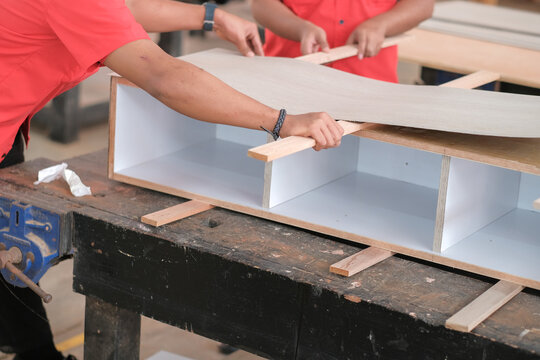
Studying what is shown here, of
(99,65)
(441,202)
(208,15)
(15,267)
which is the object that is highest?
(208,15)

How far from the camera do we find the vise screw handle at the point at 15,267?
1.82 m

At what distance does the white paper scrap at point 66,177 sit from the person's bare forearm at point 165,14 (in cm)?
46

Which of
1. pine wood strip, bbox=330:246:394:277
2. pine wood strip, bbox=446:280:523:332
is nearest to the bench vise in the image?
pine wood strip, bbox=330:246:394:277

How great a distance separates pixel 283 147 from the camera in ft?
5.02

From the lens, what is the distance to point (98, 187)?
2.04 metres

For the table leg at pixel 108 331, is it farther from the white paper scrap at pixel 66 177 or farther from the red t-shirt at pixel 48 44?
the red t-shirt at pixel 48 44

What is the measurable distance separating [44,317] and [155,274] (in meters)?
0.80

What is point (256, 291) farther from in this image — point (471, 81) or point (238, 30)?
point (471, 81)

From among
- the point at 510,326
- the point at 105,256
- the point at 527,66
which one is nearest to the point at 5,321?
the point at 105,256

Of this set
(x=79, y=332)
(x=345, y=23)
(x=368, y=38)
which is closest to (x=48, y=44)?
(x=368, y=38)

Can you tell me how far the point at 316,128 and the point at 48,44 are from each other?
0.65 meters

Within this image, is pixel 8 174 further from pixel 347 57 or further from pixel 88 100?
pixel 88 100

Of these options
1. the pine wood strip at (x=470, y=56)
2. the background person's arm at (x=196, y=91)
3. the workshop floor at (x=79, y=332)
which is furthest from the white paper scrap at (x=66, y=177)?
the pine wood strip at (x=470, y=56)

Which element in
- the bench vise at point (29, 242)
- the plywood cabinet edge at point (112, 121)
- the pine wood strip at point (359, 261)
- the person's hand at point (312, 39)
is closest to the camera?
the pine wood strip at point (359, 261)
